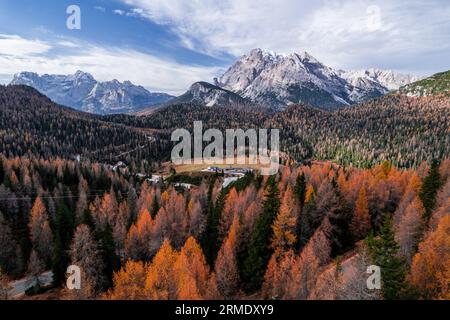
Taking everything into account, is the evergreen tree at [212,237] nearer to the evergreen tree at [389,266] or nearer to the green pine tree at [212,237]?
the green pine tree at [212,237]

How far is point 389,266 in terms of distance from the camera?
106 feet

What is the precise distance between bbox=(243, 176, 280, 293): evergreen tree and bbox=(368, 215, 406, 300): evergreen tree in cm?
2223

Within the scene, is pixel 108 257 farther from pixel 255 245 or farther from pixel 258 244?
pixel 258 244

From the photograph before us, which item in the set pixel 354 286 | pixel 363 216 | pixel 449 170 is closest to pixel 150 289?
pixel 354 286

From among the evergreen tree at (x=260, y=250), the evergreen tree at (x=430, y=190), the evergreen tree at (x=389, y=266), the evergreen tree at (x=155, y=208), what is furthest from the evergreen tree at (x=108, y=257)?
the evergreen tree at (x=430, y=190)

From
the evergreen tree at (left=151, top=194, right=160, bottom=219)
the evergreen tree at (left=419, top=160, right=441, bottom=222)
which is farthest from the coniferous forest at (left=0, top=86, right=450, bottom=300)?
the evergreen tree at (left=151, top=194, right=160, bottom=219)

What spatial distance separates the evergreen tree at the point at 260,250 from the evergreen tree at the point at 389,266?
72.9 feet

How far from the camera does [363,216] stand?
66625mm

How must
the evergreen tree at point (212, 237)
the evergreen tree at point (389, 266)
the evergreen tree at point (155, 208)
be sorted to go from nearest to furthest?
the evergreen tree at point (389, 266)
the evergreen tree at point (212, 237)
the evergreen tree at point (155, 208)

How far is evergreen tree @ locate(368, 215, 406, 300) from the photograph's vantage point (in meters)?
31.2

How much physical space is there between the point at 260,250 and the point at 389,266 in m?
24.9

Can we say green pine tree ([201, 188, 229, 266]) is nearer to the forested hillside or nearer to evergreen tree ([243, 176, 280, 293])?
the forested hillside

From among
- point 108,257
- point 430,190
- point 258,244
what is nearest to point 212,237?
point 258,244

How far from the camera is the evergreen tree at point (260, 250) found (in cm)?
5306
